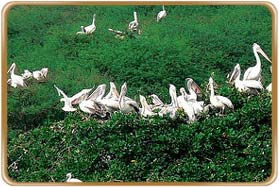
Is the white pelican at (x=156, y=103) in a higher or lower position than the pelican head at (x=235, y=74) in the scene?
lower

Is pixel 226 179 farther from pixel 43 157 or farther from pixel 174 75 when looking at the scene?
pixel 43 157

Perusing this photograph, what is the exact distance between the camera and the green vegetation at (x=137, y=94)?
5023 millimetres

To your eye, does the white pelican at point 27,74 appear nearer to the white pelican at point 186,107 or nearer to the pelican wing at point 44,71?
the pelican wing at point 44,71

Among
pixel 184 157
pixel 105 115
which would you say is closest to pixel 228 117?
pixel 184 157

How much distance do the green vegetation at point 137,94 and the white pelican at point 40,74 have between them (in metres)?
0.04

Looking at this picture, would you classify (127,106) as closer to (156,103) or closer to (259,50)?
(156,103)

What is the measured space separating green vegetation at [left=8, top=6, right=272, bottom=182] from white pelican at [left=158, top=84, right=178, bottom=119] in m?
0.05

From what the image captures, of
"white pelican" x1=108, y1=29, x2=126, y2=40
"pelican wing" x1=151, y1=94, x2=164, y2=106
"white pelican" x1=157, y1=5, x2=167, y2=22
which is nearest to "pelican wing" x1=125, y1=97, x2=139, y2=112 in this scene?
"pelican wing" x1=151, y1=94, x2=164, y2=106

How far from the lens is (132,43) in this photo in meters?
5.28

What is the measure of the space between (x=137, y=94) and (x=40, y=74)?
55 cm

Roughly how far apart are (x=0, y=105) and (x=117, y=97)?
25.4 inches

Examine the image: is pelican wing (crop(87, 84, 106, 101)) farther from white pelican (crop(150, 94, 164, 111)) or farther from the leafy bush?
white pelican (crop(150, 94, 164, 111))

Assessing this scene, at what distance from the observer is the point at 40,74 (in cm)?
522

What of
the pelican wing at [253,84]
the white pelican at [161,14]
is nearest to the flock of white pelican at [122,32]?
the white pelican at [161,14]
